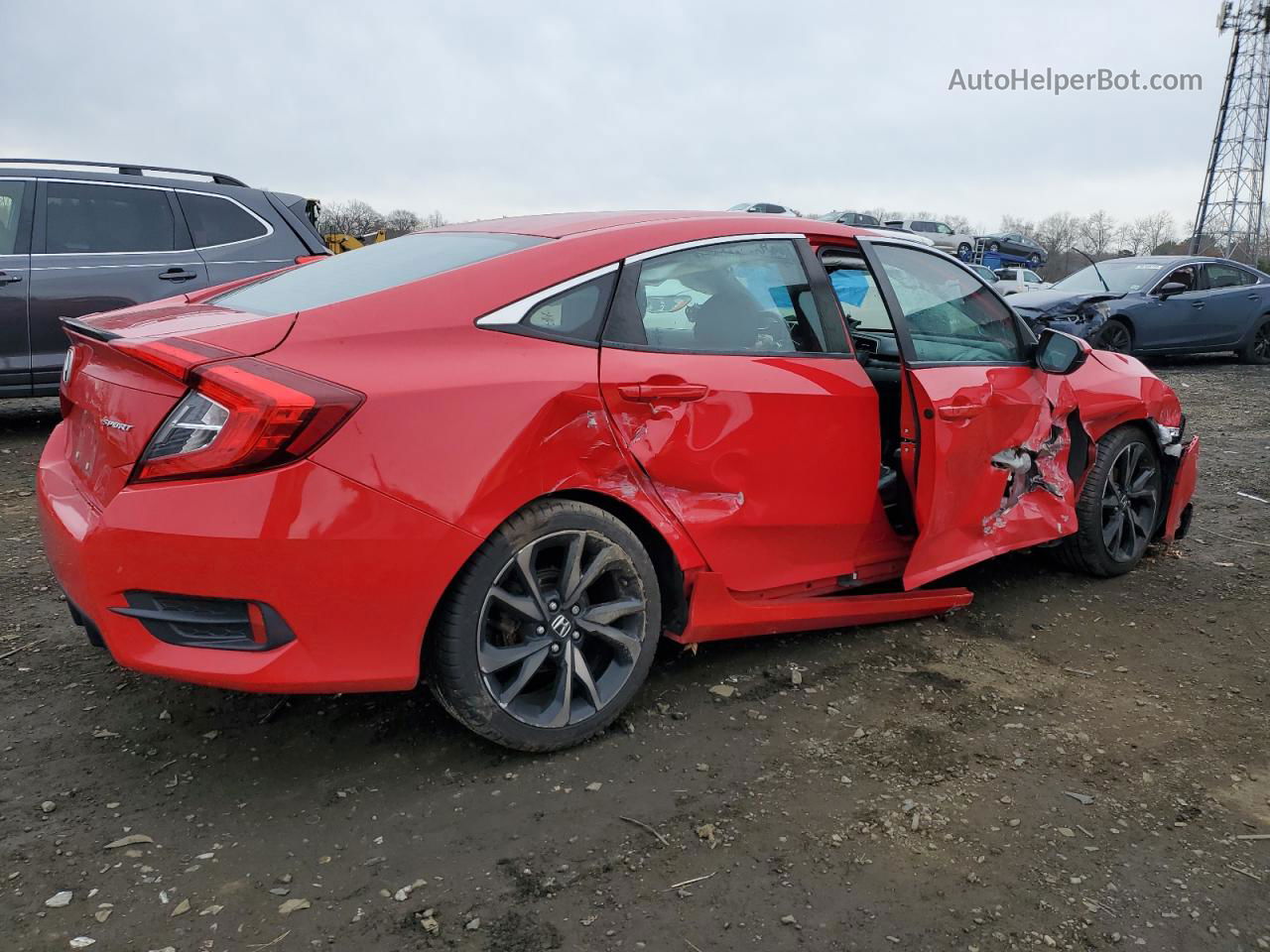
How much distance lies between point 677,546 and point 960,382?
4.42 ft

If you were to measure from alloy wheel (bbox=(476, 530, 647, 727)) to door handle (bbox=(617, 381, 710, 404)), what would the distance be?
400 mm

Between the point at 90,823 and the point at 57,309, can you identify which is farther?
the point at 57,309


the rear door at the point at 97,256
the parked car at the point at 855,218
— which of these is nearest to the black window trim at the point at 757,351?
the rear door at the point at 97,256

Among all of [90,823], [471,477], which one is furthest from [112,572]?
[471,477]

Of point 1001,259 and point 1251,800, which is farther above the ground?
point 1001,259

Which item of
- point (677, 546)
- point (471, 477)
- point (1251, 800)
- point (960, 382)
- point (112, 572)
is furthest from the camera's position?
point (960, 382)

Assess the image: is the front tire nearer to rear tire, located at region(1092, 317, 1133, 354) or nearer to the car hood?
the car hood

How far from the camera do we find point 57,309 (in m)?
6.63

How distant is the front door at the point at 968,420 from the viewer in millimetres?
3486

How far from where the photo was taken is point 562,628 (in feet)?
9.06

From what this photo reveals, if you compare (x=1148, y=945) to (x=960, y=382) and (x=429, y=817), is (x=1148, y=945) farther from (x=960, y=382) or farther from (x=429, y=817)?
(x=960, y=382)

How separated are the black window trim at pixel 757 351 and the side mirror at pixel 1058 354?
103cm

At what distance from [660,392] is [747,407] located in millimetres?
319

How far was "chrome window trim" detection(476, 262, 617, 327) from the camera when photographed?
2.66 meters
